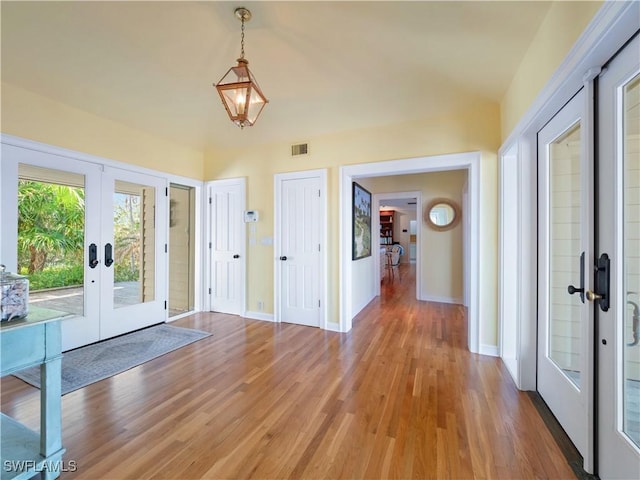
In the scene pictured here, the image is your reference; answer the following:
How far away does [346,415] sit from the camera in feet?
6.48

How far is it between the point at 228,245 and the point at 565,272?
409 centimetres

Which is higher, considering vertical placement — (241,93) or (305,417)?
(241,93)

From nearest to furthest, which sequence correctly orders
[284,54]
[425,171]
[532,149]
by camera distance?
[532,149]
[284,54]
[425,171]

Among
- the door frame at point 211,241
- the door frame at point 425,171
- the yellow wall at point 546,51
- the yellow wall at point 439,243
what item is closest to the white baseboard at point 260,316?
the door frame at point 211,241

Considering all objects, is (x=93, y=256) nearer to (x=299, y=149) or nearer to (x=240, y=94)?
(x=240, y=94)

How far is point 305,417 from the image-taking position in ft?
6.42

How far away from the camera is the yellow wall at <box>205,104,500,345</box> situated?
119 inches

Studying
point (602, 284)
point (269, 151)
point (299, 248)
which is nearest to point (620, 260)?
point (602, 284)

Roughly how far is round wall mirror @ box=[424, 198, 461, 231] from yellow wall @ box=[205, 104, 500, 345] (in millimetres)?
2504

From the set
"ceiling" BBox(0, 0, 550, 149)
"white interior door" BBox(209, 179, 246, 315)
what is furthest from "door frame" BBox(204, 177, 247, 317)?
"ceiling" BBox(0, 0, 550, 149)

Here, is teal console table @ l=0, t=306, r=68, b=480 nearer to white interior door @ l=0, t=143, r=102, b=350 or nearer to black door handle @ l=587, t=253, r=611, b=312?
white interior door @ l=0, t=143, r=102, b=350

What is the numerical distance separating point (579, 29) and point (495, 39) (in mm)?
868

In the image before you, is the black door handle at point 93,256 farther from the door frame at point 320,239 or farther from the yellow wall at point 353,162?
the door frame at point 320,239

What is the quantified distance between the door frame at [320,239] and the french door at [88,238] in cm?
161
